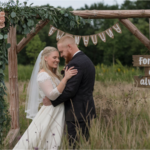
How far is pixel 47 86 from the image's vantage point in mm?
2852

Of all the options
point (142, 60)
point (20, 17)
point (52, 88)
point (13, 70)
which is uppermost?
point (20, 17)

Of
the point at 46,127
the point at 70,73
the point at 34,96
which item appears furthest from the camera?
the point at 34,96

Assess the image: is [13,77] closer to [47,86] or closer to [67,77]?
[47,86]

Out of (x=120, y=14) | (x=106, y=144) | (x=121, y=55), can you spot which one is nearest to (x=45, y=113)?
(x=106, y=144)

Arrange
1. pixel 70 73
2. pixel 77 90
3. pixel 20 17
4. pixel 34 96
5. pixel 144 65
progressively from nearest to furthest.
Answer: pixel 70 73 → pixel 77 90 → pixel 20 17 → pixel 34 96 → pixel 144 65

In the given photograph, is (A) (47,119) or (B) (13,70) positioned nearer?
(A) (47,119)

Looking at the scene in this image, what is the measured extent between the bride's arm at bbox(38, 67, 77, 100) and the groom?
0.05 meters

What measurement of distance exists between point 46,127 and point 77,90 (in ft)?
2.12

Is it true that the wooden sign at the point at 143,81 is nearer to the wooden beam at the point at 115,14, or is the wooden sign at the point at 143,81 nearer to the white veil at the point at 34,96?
the wooden beam at the point at 115,14

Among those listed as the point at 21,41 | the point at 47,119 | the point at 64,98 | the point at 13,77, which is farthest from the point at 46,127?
the point at 21,41

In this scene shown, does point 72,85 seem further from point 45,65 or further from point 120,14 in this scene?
point 120,14

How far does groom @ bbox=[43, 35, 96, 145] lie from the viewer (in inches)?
107

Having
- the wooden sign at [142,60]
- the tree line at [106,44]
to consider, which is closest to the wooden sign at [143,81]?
the wooden sign at [142,60]

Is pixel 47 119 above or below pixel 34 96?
below
